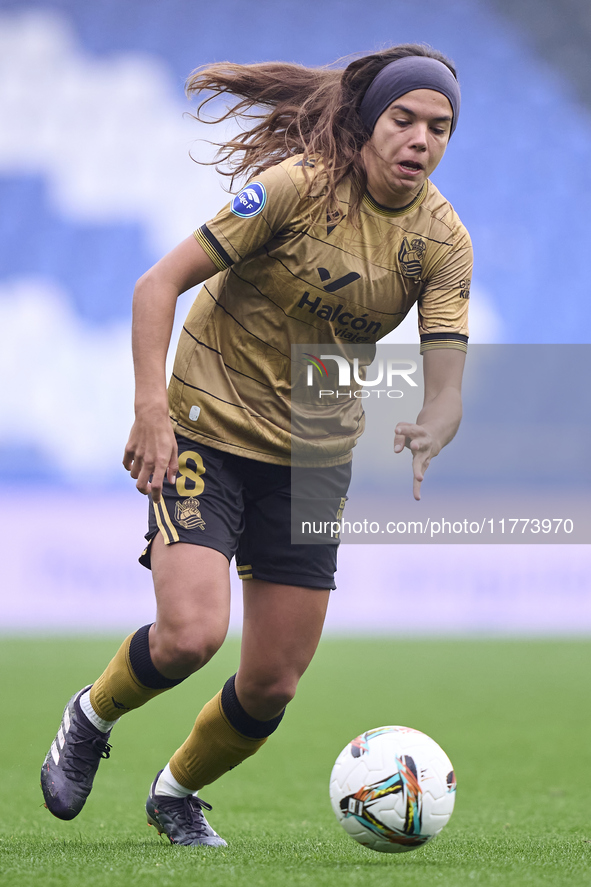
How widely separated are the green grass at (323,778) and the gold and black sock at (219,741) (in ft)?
0.82

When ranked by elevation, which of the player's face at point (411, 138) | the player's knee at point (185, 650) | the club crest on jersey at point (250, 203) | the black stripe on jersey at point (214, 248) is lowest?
the player's knee at point (185, 650)

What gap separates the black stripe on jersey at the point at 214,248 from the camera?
2.90 metres

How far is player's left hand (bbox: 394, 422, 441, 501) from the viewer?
2.82 meters

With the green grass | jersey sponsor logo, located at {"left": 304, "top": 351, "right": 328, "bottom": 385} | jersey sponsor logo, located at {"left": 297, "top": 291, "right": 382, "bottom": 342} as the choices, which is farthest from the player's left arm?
the green grass

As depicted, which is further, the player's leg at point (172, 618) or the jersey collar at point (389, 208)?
the jersey collar at point (389, 208)

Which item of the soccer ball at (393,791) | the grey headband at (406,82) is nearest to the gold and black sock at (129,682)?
the soccer ball at (393,791)

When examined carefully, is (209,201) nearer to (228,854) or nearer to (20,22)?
(20,22)

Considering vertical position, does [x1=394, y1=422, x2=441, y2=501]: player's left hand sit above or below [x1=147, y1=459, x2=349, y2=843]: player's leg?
above

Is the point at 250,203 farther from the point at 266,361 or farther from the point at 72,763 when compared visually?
the point at 72,763

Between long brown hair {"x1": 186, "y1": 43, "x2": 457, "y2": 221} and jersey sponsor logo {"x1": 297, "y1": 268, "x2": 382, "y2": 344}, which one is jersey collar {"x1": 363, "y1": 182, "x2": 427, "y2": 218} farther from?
jersey sponsor logo {"x1": 297, "y1": 268, "x2": 382, "y2": 344}

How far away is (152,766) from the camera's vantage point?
6191 mm

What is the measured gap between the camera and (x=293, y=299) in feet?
10.1

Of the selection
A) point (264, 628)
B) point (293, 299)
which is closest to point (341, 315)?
point (293, 299)

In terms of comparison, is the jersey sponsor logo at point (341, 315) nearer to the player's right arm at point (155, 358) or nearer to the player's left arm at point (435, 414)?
the player's left arm at point (435, 414)
